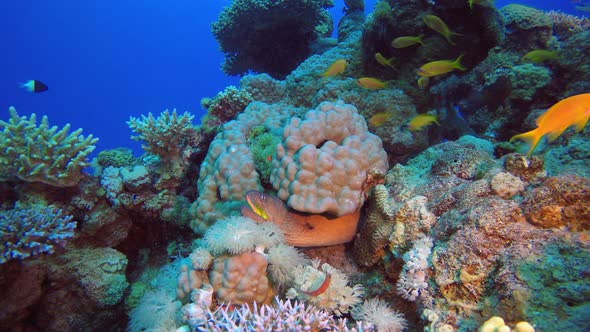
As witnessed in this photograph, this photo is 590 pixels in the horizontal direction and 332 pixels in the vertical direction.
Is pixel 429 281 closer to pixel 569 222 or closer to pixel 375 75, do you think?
pixel 569 222

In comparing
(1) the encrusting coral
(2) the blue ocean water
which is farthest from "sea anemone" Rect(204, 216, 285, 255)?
(2) the blue ocean water

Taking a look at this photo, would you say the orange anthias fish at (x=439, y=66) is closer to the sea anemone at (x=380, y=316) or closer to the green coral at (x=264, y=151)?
the green coral at (x=264, y=151)

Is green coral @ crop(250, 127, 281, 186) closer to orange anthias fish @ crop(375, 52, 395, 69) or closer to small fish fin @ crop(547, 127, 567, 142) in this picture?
orange anthias fish @ crop(375, 52, 395, 69)

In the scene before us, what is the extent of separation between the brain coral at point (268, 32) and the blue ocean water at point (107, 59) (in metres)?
68.7

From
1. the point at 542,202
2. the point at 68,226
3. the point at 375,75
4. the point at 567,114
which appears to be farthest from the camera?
the point at 375,75

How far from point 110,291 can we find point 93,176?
5.22 feet

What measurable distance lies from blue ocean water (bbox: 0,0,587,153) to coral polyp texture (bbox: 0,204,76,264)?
75.5 m

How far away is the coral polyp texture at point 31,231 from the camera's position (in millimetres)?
3020

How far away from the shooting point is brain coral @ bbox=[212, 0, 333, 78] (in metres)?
7.62

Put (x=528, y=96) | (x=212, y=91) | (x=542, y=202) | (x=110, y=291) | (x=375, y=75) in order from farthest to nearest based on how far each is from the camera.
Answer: (x=212, y=91), (x=375, y=75), (x=528, y=96), (x=110, y=291), (x=542, y=202)

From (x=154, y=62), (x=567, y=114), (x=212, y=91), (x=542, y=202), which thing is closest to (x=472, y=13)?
(x=567, y=114)

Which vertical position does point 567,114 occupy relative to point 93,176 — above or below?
below

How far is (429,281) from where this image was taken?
2.10 metres

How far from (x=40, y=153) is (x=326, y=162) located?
11.7 feet
